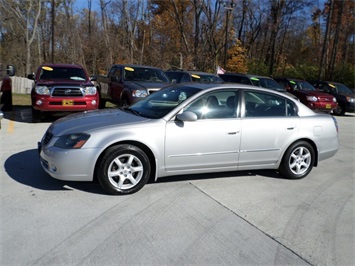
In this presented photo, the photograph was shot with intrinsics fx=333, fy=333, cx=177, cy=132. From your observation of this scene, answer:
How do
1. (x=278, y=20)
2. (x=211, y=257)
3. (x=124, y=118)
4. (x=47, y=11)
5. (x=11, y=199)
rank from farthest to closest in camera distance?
(x=47, y=11)
(x=278, y=20)
(x=124, y=118)
(x=11, y=199)
(x=211, y=257)

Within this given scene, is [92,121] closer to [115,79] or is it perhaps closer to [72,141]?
[72,141]

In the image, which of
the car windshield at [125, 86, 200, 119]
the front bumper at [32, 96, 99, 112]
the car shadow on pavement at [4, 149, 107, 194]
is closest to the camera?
the car shadow on pavement at [4, 149, 107, 194]

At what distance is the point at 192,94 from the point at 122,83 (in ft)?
19.4

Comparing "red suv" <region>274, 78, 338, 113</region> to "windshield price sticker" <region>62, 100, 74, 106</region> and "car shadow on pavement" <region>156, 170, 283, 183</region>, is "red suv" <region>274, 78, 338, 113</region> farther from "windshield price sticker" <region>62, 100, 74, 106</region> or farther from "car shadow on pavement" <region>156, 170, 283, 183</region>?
"windshield price sticker" <region>62, 100, 74, 106</region>

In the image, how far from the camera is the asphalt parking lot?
118 inches

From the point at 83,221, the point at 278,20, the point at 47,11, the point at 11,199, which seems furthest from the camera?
the point at 47,11

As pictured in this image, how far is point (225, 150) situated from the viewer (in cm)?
477

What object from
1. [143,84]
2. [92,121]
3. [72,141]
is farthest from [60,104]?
[72,141]

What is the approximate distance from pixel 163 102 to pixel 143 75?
605 cm

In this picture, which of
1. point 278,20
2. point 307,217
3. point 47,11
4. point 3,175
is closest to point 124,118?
point 3,175

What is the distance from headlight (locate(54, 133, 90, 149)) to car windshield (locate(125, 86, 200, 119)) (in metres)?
0.98

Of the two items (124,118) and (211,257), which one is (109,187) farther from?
(211,257)

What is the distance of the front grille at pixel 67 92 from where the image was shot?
348 inches

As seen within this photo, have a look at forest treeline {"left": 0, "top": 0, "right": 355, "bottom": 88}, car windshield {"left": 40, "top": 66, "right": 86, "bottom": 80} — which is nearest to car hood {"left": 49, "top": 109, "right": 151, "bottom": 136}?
car windshield {"left": 40, "top": 66, "right": 86, "bottom": 80}
